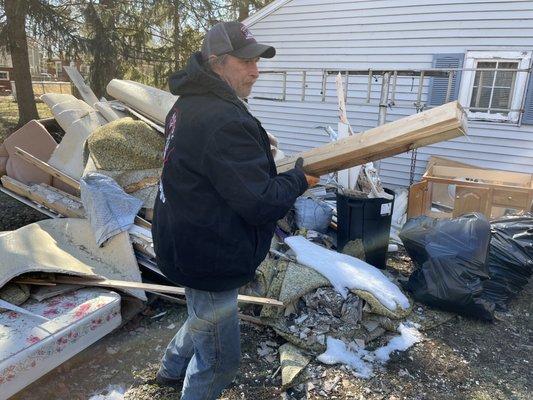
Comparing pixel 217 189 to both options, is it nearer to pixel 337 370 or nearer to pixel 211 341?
pixel 211 341

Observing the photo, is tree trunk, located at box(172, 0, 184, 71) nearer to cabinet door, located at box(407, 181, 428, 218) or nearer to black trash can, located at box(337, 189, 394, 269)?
cabinet door, located at box(407, 181, 428, 218)

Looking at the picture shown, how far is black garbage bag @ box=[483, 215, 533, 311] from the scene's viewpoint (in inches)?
141

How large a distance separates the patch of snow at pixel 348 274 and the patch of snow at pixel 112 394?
1.60 meters

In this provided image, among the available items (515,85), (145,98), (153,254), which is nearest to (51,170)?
(145,98)

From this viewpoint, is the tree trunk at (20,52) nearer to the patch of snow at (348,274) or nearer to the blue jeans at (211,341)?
the patch of snow at (348,274)

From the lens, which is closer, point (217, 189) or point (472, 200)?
point (217, 189)

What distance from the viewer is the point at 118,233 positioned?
341 cm

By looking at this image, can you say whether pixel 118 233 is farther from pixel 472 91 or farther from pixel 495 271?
pixel 472 91

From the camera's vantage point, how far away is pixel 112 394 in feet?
8.28

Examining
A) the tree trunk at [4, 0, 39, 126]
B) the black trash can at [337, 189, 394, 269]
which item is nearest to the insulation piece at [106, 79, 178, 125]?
the black trash can at [337, 189, 394, 269]

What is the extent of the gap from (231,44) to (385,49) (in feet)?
19.7

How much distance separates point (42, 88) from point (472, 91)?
2128cm

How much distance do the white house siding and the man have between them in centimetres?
531

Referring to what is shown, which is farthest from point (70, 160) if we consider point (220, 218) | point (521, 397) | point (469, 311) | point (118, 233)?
point (521, 397)
